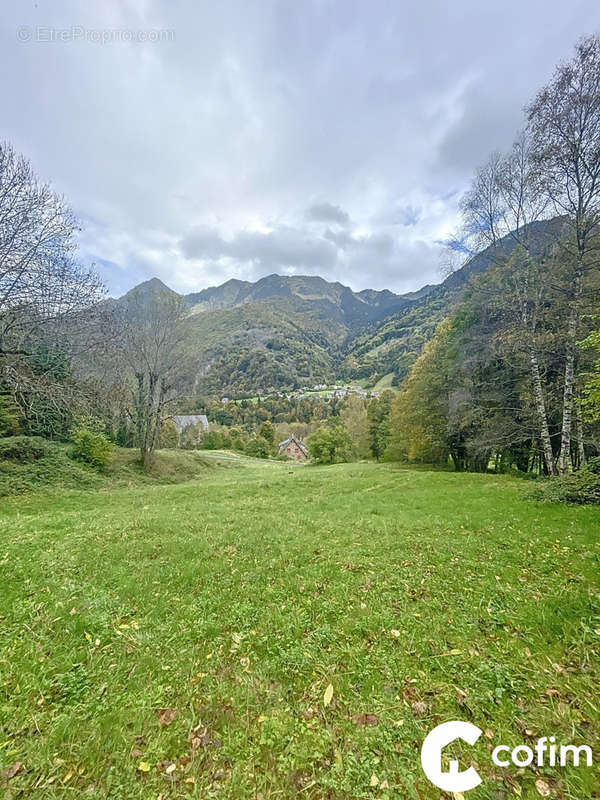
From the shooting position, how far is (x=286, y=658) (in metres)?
3.84

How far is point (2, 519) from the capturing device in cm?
845

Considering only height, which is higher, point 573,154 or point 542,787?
point 573,154

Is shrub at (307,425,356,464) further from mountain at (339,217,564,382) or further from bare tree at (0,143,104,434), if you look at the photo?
bare tree at (0,143,104,434)

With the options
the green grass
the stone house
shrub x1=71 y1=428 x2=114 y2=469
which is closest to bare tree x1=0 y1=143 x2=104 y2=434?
the green grass

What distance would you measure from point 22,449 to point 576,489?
2146 centimetres

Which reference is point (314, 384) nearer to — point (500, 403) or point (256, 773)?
point (500, 403)

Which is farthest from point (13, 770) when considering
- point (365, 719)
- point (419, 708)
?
point (419, 708)

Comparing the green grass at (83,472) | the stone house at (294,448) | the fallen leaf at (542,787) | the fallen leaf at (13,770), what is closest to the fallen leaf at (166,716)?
the fallen leaf at (13,770)

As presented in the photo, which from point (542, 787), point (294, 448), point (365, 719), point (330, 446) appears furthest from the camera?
point (294, 448)

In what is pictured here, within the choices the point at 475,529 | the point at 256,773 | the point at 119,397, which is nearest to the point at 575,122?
the point at 475,529

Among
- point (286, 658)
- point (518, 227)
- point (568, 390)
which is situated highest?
point (518, 227)

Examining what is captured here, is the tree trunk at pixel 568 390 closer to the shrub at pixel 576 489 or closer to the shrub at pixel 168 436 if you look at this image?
the shrub at pixel 576 489

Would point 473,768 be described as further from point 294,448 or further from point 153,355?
point 294,448

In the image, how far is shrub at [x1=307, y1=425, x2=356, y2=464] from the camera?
36906mm
